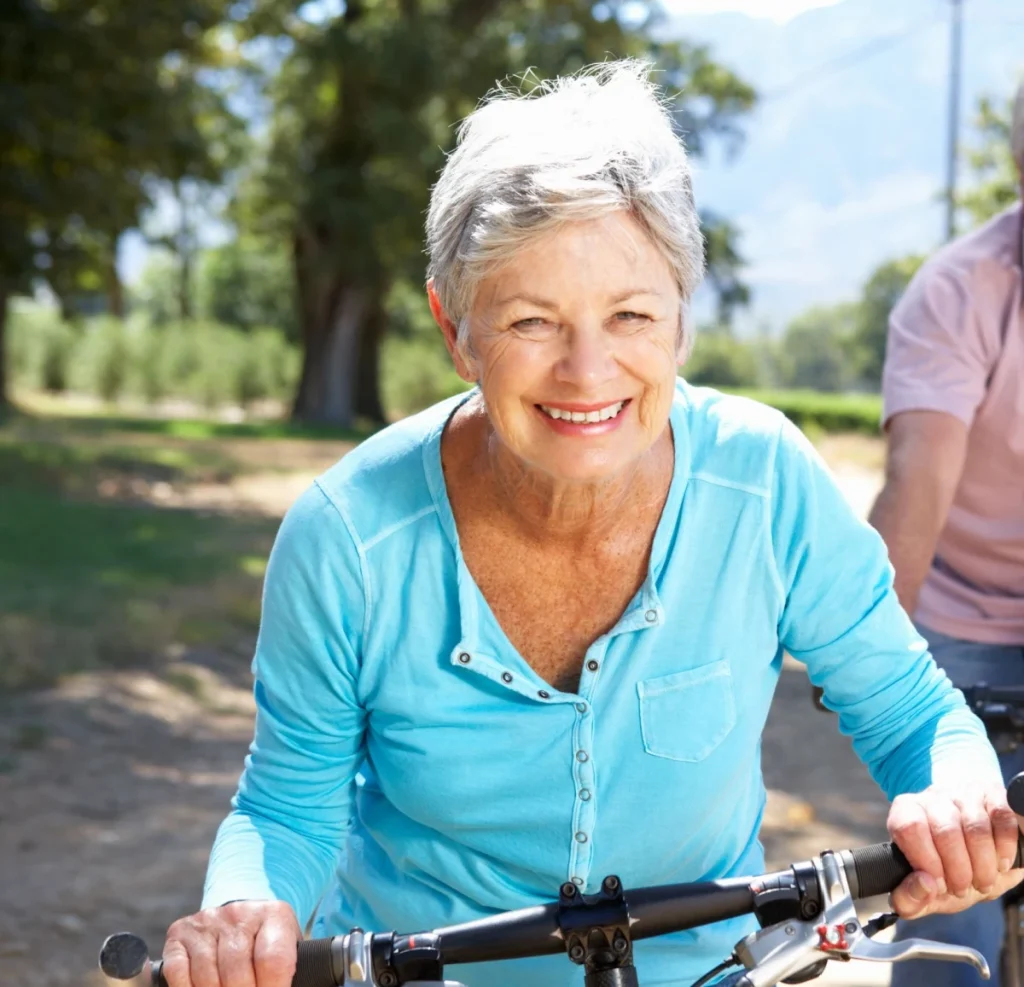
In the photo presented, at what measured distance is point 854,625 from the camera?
6.77ft

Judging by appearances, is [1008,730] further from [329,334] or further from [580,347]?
[329,334]

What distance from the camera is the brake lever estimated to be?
165cm

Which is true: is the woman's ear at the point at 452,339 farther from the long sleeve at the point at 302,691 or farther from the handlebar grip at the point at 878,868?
the handlebar grip at the point at 878,868

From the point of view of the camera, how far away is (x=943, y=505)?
266 centimetres

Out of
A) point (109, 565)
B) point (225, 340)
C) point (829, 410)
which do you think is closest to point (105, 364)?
point (225, 340)

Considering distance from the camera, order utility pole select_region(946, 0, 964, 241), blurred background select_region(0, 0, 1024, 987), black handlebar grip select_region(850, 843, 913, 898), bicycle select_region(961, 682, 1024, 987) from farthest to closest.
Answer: utility pole select_region(946, 0, 964, 241), blurred background select_region(0, 0, 1024, 987), bicycle select_region(961, 682, 1024, 987), black handlebar grip select_region(850, 843, 913, 898)

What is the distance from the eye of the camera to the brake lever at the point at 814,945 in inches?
65.1

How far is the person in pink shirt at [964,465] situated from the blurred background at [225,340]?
427 mm

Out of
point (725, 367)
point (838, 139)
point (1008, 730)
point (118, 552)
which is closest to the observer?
point (1008, 730)

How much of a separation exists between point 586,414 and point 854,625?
0.45m

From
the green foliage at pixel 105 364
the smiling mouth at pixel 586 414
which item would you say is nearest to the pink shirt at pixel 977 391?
the smiling mouth at pixel 586 414

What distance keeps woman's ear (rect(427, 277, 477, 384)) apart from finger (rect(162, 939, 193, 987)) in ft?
2.60

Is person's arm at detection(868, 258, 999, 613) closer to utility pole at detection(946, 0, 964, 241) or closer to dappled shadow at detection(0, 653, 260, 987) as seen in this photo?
dappled shadow at detection(0, 653, 260, 987)

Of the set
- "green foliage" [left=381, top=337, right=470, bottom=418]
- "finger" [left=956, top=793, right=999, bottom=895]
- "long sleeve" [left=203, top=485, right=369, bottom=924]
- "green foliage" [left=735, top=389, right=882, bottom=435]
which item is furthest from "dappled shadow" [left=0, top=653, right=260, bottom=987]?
"green foliage" [left=381, top=337, right=470, bottom=418]
